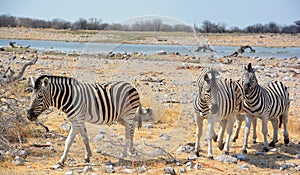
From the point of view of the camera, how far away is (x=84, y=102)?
251 inches

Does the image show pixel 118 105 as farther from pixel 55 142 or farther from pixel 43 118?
pixel 43 118

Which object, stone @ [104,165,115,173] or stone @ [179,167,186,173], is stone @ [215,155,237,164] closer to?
stone @ [179,167,186,173]

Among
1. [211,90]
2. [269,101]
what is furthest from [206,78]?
[269,101]

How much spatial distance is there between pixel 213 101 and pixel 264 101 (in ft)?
4.61

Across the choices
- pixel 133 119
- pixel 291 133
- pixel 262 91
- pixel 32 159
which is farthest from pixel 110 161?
pixel 291 133

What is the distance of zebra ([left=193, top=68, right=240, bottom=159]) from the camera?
657cm

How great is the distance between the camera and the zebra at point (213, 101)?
6.57m

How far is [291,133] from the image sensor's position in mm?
9297

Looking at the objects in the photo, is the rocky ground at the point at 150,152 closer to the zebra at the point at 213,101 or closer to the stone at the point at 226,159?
the stone at the point at 226,159

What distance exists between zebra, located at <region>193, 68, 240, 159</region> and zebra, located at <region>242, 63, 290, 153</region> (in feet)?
0.83

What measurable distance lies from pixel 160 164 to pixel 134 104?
1.06m

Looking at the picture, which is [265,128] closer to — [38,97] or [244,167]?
[244,167]

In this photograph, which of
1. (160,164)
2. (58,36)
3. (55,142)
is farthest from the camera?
(58,36)

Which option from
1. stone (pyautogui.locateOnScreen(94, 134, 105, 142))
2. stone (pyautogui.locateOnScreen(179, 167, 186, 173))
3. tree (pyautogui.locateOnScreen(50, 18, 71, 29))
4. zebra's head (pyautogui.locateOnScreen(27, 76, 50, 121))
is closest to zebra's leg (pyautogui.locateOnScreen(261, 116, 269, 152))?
stone (pyautogui.locateOnScreen(179, 167, 186, 173))
